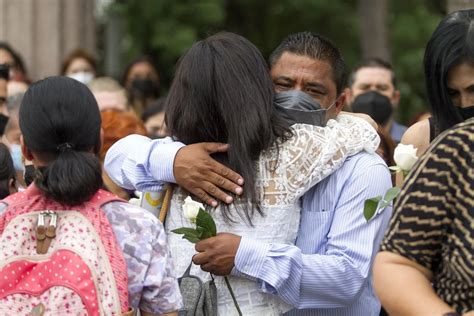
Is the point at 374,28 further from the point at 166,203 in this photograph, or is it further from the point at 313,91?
the point at 166,203

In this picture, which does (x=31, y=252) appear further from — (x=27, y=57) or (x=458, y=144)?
(x=27, y=57)

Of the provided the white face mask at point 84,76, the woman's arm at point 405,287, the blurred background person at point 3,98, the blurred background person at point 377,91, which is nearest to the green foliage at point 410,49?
the white face mask at point 84,76

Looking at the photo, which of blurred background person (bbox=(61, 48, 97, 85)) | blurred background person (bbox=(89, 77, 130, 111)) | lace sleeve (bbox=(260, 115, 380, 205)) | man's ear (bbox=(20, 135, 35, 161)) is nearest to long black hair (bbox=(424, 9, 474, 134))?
lace sleeve (bbox=(260, 115, 380, 205))

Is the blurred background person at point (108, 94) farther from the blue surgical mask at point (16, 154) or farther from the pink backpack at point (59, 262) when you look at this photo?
the pink backpack at point (59, 262)

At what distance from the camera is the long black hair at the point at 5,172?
188 inches

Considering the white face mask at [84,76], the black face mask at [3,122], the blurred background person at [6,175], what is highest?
the blurred background person at [6,175]

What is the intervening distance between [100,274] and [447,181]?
113 centimetres

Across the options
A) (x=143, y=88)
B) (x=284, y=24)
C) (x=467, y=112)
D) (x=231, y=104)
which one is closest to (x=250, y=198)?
(x=231, y=104)

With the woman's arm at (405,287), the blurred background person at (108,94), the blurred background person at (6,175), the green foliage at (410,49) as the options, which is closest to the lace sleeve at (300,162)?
the woman's arm at (405,287)

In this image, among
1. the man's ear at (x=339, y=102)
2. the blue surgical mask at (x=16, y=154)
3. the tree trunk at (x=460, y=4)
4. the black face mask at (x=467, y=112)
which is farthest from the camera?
the tree trunk at (x=460, y=4)

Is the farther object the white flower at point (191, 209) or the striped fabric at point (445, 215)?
the white flower at point (191, 209)

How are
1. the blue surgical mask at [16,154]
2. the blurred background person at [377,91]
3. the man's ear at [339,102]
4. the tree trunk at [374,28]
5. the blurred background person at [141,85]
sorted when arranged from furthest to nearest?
the tree trunk at [374,28] → the blurred background person at [141,85] → the blurred background person at [377,91] → the blue surgical mask at [16,154] → the man's ear at [339,102]

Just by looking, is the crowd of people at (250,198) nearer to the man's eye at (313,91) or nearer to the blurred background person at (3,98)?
the man's eye at (313,91)

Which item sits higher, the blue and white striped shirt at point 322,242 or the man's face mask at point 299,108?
the man's face mask at point 299,108
